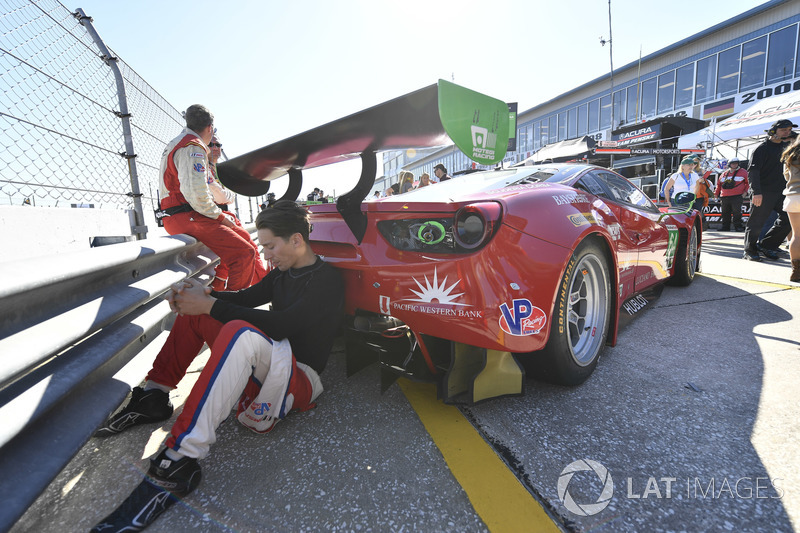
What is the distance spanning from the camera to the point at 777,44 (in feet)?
53.3

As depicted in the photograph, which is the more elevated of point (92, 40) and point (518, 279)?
point (92, 40)

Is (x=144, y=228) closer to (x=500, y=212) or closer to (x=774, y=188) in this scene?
(x=500, y=212)

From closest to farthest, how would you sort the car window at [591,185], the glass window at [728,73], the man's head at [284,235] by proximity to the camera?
the man's head at [284,235] → the car window at [591,185] → the glass window at [728,73]

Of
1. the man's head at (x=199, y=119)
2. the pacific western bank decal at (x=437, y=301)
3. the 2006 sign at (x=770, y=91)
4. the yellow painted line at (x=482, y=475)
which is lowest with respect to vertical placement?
the yellow painted line at (x=482, y=475)

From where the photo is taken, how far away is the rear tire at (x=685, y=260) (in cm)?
399

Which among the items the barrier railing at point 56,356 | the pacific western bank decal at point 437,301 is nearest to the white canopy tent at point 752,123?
the pacific western bank decal at point 437,301

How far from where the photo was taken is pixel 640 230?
2.80 metres

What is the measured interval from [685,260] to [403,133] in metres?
3.69

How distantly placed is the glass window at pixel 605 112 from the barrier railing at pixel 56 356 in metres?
27.9

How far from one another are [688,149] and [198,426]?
16.0 metres

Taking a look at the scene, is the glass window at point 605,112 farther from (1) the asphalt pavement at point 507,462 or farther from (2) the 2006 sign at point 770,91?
(1) the asphalt pavement at point 507,462

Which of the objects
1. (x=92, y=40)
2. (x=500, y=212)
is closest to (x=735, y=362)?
(x=500, y=212)

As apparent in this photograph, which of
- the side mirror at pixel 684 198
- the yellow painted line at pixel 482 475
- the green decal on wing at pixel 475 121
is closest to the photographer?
the yellow painted line at pixel 482 475

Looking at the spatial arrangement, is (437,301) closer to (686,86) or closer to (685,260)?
(685,260)
